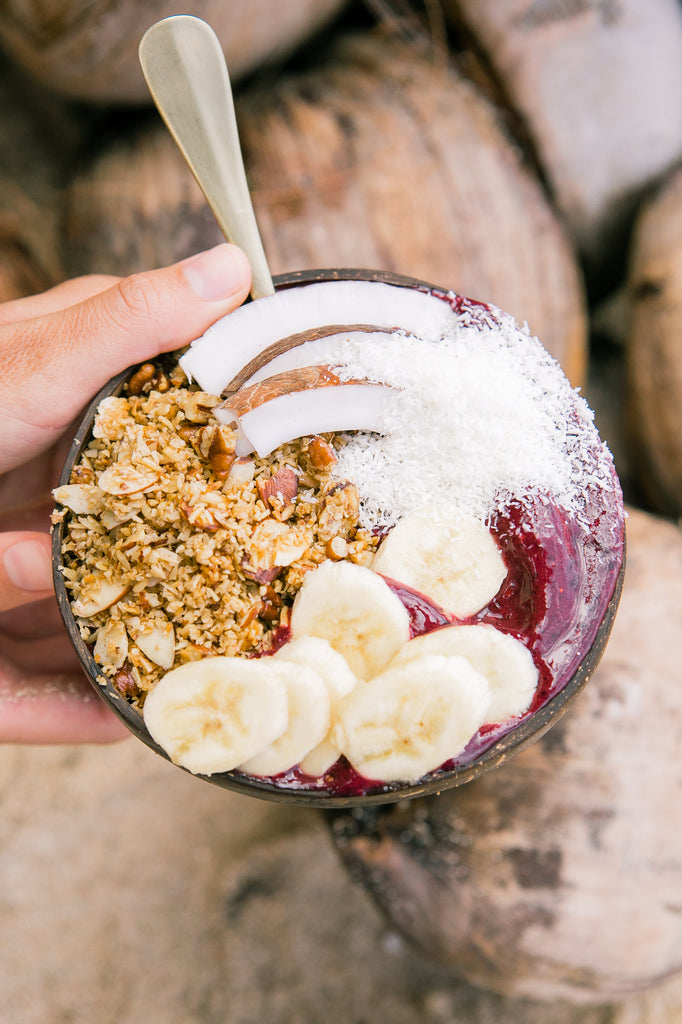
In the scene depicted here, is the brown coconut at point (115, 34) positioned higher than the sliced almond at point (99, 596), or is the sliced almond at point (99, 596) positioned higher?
the brown coconut at point (115, 34)

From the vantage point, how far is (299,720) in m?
0.53

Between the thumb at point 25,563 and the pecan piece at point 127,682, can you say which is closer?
the pecan piece at point 127,682

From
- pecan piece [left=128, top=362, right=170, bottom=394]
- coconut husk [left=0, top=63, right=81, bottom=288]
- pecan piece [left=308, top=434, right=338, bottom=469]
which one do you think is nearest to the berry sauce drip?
pecan piece [left=308, top=434, right=338, bottom=469]

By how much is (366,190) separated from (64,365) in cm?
60

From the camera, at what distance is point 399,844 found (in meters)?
1.01

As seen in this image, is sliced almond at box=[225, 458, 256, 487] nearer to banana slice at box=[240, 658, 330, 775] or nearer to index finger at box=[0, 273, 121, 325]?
banana slice at box=[240, 658, 330, 775]

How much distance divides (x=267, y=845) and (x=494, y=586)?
2.68 feet

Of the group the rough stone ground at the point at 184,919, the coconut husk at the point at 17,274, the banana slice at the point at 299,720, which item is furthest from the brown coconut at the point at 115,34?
the rough stone ground at the point at 184,919

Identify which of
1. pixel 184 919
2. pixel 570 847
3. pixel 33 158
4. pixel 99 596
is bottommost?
pixel 184 919

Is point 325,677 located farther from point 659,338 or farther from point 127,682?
point 659,338

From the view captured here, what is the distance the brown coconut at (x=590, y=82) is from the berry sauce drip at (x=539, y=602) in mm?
840

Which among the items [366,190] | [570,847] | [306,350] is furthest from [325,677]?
[366,190]

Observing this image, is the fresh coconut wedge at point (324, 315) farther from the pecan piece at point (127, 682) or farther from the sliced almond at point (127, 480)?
the pecan piece at point (127, 682)

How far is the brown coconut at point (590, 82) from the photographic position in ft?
3.77
